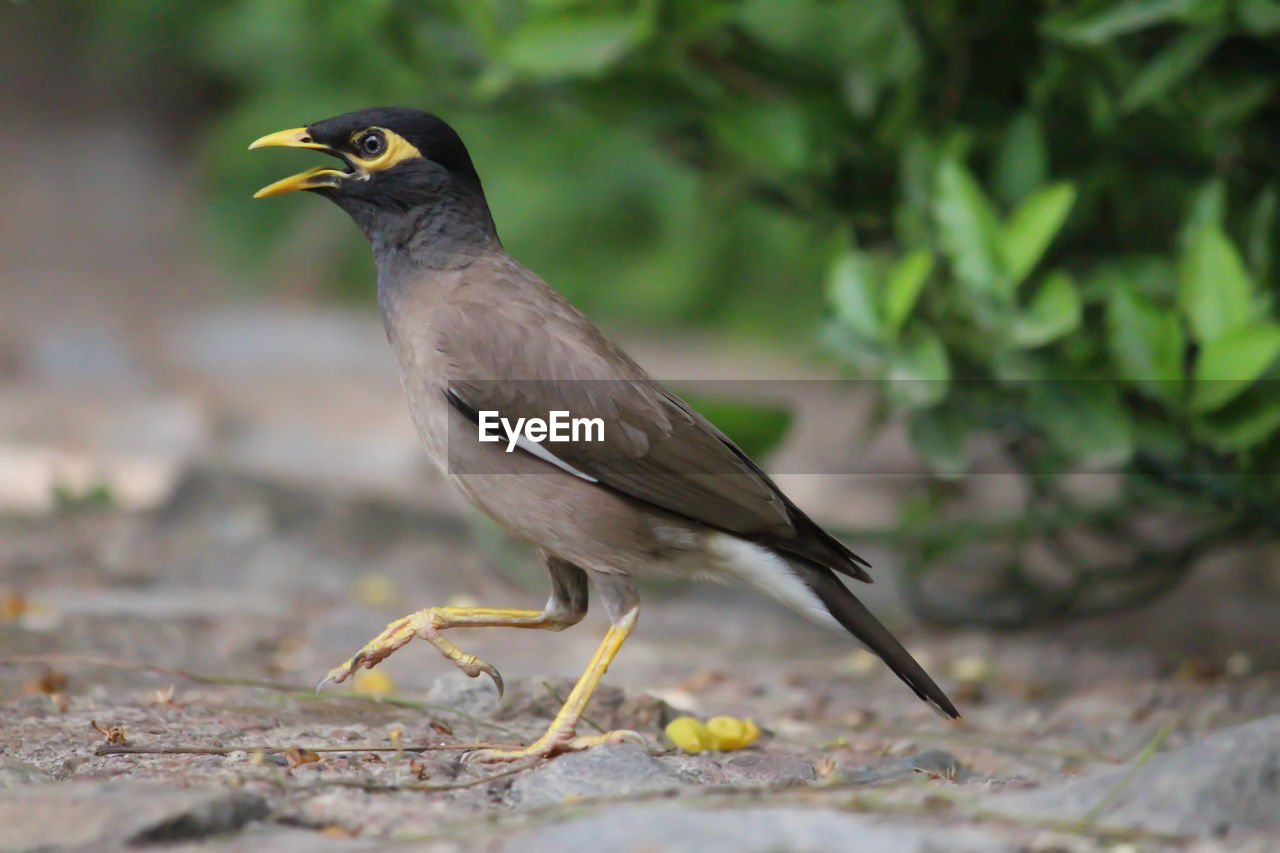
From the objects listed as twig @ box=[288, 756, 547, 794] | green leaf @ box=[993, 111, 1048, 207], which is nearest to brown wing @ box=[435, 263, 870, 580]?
twig @ box=[288, 756, 547, 794]

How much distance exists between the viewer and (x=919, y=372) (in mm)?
4531

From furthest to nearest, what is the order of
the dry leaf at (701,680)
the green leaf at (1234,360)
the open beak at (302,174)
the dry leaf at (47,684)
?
the dry leaf at (701,680) < the green leaf at (1234,360) < the dry leaf at (47,684) < the open beak at (302,174)

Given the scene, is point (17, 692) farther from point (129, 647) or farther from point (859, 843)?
point (859, 843)

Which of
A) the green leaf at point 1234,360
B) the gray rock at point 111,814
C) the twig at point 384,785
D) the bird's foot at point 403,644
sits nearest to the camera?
the gray rock at point 111,814

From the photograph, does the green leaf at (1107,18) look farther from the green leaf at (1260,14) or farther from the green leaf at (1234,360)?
the green leaf at (1234,360)

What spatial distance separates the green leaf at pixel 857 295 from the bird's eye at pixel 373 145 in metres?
1.65

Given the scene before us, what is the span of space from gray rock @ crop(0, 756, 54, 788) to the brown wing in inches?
46.0

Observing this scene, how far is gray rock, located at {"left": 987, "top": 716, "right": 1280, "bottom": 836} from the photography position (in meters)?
2.50

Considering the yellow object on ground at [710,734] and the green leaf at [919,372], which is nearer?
the yellow object on ground at [710,734]

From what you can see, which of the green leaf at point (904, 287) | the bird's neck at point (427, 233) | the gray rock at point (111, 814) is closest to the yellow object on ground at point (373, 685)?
the bird's neck at point (427, 233)

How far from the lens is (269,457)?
8922 millimetres

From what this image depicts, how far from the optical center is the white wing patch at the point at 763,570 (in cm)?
349

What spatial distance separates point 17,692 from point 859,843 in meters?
2.54

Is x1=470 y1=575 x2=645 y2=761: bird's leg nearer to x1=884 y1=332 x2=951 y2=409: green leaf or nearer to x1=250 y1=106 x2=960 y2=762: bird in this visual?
x1=250 y1=106 x2=960 y2=762: bird
